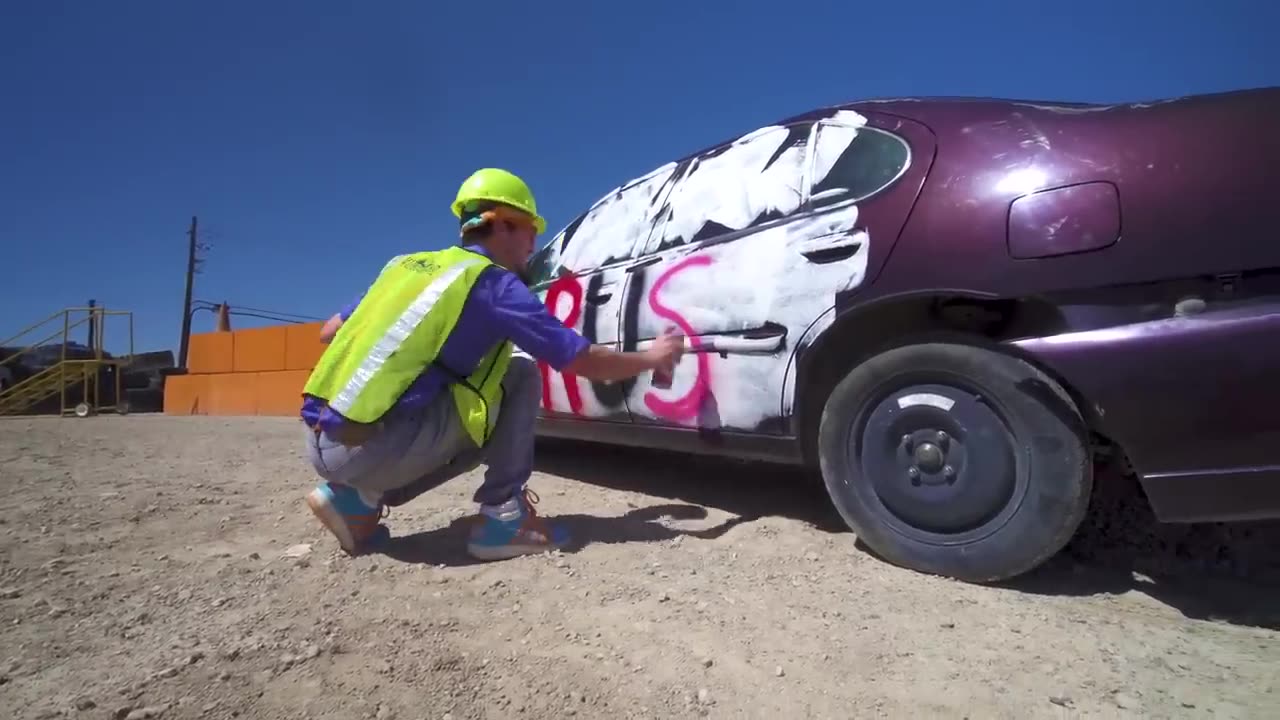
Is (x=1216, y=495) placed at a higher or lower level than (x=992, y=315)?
lower

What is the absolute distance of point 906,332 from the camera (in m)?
2.01

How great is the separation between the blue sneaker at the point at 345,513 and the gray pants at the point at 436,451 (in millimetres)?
47

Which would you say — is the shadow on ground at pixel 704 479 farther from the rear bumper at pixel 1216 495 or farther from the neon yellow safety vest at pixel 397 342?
the neon yellow safety vest at pixel 397 342

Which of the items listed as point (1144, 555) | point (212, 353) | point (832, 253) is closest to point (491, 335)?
point (832, 253)

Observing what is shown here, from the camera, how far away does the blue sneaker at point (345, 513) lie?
2.12 m

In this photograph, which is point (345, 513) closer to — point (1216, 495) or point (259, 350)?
point (1216, 495)

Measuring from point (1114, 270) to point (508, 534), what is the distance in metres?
1.86

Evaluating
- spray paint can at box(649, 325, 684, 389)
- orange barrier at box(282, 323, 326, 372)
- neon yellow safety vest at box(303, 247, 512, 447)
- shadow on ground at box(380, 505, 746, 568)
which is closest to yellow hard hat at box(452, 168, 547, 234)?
neon yellow safety vest at box(303, 247, 512, 447)

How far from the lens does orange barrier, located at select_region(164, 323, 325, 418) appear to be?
1080 centimetres

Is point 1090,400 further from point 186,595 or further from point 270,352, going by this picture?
point 270,352

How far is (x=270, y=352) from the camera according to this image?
37.3 feet

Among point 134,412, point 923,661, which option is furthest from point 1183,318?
point 134,412

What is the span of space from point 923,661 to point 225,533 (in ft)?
8.04

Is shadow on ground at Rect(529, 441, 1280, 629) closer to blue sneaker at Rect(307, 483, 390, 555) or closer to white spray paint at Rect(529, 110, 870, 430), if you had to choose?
blue sneaker at Rect(307, 483, 390, 555)
